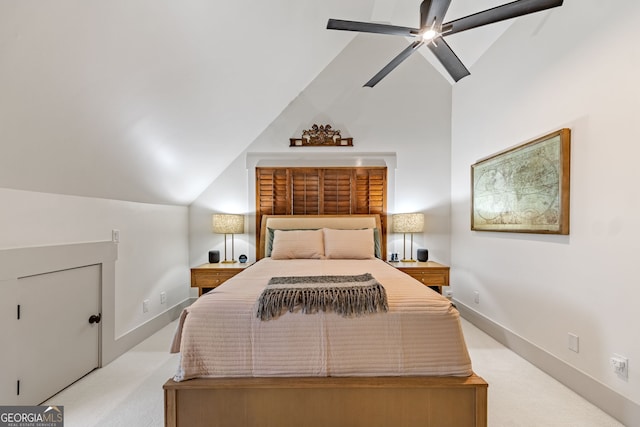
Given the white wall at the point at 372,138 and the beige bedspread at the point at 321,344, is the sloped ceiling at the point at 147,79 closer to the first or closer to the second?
the white wall at the point at 372,138

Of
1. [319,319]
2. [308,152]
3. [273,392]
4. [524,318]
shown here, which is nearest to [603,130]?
[524,318]

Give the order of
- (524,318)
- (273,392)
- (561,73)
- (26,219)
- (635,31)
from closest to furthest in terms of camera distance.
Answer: (273,392)
(635,31)
(26,219)
(561,73)
(524,318)

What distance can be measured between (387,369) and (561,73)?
7.78 feet

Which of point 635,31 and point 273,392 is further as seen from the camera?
point 635,31

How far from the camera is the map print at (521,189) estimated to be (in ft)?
7.34

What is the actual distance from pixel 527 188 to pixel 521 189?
0.24 feet

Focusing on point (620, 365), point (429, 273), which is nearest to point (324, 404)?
point (620, 365)

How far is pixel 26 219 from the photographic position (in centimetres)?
186

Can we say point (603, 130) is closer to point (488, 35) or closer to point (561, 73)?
point (561, 73)

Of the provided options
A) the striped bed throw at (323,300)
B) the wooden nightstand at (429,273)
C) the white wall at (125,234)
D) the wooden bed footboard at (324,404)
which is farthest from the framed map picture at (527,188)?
the white wall at (125,234)

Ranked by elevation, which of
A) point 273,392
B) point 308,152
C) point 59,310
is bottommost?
point 273,392

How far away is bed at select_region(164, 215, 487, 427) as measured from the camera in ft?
5.10

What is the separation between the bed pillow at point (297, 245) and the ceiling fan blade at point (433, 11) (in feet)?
7.28

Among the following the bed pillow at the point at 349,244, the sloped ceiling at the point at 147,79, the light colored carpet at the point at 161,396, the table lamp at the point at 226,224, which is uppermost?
the sloped ceiling at the point at 147,79
